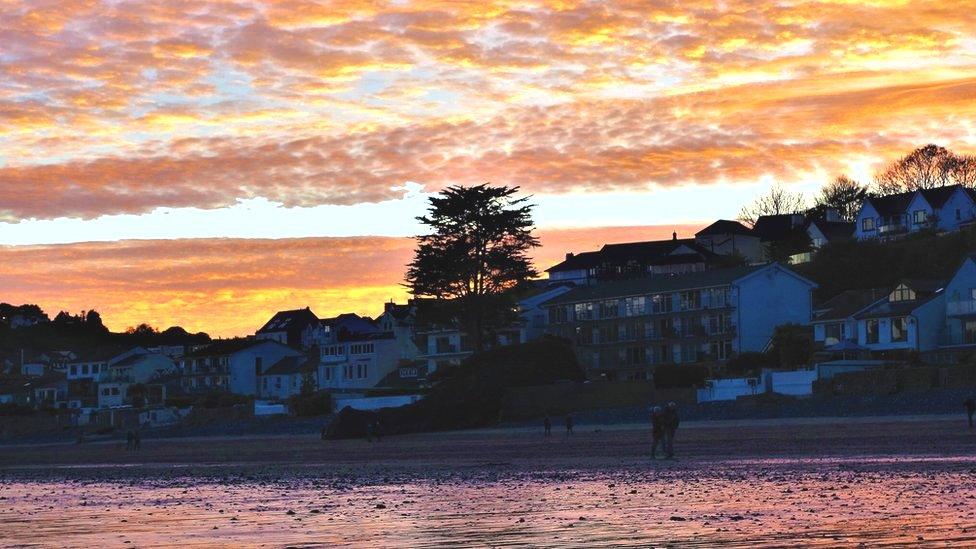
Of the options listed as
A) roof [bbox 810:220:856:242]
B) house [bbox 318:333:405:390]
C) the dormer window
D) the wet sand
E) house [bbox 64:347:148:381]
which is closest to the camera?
the wet sand

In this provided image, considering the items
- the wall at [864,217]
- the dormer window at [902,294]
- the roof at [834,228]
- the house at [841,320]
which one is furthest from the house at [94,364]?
the dormer window at [902,294]

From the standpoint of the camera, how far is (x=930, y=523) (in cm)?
1881

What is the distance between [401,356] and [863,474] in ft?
319

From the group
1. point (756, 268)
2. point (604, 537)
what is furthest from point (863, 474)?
point (756, 268)

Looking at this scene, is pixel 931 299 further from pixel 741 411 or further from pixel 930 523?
pixel 930 523

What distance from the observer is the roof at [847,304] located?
93.8 metres

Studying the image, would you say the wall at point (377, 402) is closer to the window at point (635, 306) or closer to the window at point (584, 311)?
the window at point (584, 311)

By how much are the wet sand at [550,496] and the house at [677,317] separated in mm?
45382

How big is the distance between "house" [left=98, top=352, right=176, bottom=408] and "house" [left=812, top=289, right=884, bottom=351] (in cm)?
7435

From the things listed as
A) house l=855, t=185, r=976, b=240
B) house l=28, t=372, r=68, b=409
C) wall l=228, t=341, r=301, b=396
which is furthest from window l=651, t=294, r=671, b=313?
house l=28, t=372, r=68, b=409

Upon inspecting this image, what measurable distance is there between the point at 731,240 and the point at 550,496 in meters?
125

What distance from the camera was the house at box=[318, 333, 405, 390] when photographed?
123 m

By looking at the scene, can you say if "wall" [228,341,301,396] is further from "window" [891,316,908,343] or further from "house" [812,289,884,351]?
"window" [891,316,908,343]

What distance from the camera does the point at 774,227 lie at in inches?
5945
